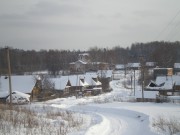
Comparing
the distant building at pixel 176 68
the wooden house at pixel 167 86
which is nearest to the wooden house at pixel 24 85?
the wooden house at pixel 167 86

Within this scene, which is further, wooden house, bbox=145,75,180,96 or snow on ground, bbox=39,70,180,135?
wooden house, bbox=145,75,180,96

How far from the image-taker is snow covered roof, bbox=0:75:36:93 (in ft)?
168

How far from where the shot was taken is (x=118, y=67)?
13200 centimetres

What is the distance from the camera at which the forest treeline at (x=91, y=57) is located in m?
101

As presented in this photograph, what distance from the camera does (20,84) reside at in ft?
172

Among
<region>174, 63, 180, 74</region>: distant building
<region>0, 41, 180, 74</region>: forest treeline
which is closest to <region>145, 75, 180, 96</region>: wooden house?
<region>0, 41, 180, 74</region>: forest treeline

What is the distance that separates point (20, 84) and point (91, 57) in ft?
262

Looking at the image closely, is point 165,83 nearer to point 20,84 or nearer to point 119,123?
point 20,84

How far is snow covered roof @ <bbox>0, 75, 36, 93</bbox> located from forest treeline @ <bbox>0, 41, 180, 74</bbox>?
79.1ft

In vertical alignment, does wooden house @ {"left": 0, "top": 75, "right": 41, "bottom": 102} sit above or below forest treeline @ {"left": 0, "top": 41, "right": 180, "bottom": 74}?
below

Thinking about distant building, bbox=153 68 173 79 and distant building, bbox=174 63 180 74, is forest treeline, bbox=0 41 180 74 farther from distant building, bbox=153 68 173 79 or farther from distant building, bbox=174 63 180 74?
distant building, bbox=153 68 173 79

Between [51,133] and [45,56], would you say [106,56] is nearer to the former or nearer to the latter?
[45,56]

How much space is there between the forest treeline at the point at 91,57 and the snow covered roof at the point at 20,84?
24.1 meters

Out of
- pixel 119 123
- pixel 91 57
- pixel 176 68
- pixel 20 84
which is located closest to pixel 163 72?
pixel 176 68
